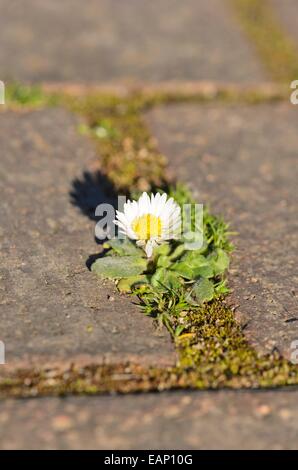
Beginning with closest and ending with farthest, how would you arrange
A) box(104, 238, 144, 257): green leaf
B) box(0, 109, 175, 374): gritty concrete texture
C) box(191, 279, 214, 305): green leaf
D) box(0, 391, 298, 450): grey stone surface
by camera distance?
box(0, 391, 298, 450): grey stone surface → box(0, 109, 175, 374): gritty concrete texture → box(191, 279, 214, 305): green leaf → box(104, 238, 144, 257): green leaf

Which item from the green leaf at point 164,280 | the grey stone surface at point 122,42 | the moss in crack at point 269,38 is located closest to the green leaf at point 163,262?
the green leaf at point 164,280

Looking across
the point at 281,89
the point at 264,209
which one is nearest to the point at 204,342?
the point at 264,209

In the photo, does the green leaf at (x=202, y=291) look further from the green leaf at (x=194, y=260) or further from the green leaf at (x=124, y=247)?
the green leaf at (x=124, y=247)

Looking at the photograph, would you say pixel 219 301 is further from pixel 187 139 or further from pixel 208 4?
pixel 208 4

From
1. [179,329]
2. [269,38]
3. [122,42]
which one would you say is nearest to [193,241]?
[179,329]

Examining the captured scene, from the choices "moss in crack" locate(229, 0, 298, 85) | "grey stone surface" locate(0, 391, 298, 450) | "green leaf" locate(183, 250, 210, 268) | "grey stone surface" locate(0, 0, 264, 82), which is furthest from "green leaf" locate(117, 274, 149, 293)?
Result: "moss in crack" locate(229, 0, 298, 85)

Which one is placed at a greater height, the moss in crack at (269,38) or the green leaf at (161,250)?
the moss in crack at (269,38)

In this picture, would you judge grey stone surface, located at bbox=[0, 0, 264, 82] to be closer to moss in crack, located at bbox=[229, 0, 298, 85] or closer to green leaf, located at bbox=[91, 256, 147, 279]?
moss in crack, located at bbox=[229, 0, 298, 85]
